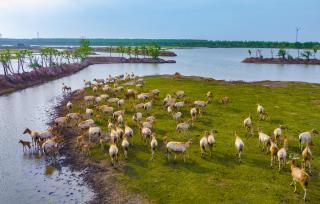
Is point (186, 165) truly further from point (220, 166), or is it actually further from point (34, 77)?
point (34, 77)

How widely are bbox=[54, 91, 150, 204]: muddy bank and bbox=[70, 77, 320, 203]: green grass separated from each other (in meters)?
0.60

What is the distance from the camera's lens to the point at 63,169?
29.4 meters

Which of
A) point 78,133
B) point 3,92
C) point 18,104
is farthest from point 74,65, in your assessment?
point 78,133

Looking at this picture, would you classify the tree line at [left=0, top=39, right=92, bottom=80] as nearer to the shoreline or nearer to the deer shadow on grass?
the shoreline

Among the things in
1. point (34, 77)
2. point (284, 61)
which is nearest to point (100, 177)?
point (34, 77)

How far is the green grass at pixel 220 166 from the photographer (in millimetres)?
22328

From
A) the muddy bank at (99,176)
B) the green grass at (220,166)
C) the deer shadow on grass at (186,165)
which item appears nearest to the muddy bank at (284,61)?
the green grass at (220,166)

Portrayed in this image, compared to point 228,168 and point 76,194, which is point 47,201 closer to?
point 76,194

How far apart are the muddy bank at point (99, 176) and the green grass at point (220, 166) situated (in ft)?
1.98

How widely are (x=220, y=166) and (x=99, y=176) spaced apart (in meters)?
8.85

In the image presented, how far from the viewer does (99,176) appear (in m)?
26.9

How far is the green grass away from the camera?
22.3m

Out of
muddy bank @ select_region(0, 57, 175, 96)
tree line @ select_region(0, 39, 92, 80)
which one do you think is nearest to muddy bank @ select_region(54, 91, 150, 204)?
muddy bank @ select_region(0, 57, 175, 96)

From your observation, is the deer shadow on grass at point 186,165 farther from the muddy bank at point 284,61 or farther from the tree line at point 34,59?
the muddy bank at point 284,61
